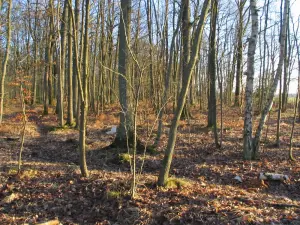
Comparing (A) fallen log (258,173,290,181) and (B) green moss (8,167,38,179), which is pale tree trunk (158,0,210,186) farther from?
(B) green moss (8,167,38,179)

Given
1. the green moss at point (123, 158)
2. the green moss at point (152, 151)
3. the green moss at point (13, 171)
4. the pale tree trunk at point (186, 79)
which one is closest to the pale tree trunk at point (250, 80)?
the green moss at point (152, 151)

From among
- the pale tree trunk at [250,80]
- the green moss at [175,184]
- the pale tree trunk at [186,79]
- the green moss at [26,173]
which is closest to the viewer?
the pale tree trunk at [186,79]

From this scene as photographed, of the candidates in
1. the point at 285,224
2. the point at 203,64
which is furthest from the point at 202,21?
the point at 203,64

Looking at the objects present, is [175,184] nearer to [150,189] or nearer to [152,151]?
[150,189]

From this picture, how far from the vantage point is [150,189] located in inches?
211

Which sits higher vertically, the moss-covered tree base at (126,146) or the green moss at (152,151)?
the moss-covered tree base at (126,146)

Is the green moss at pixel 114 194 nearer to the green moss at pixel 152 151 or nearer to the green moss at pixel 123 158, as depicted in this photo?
the green moss at pixel 123 158

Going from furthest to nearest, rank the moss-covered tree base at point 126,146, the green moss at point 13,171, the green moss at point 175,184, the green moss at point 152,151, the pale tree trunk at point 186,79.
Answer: the green moss at point 152,151, the moss-covered tree base at point 126,146, the green moss at point 13,171, the green moss at point 175,184, the pale tree trunk at point 186,79

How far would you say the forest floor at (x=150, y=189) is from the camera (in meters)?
4.45

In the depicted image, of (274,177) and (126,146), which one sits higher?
(126,146)

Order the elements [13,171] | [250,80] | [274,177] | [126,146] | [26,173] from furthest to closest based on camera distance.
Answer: [126,146]
[250,80]
[274,177]
[13,171]
[26,173]

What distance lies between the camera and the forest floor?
4.45 metres

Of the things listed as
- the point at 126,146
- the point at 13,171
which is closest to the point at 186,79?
the point at 126,146

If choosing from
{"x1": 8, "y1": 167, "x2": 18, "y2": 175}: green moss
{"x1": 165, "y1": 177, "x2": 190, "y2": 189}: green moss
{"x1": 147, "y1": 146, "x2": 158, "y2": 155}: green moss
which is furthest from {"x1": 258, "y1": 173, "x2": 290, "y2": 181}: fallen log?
{"x1": 8, "y1": 167, "x2": 18, "y2": 175}: green moss
